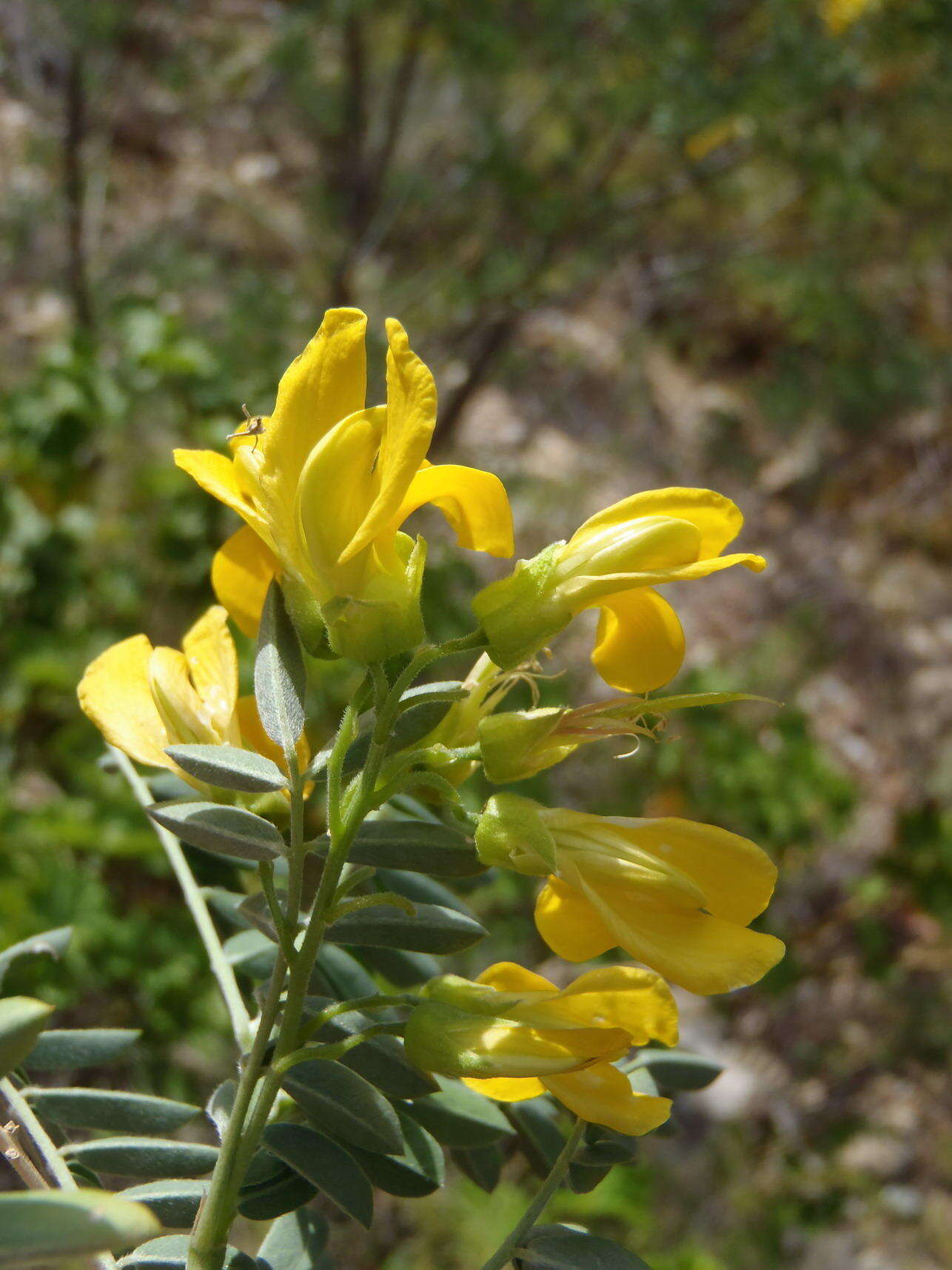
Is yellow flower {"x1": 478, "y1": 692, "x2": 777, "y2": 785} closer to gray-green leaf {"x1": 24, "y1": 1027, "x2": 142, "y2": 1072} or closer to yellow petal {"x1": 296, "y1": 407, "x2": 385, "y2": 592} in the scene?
yellow petal {"x1": 296, "y1": 407, "x2": 385, "y2": 592}

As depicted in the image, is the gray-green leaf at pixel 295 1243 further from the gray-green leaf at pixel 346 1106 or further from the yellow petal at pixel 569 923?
the yellow petal at pixel 569 923

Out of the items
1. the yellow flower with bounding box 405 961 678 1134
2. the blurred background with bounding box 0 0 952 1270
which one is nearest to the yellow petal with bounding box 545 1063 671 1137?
the yellow flower with bounding box 405 961 678 1134

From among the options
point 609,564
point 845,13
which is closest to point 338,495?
point 609,564

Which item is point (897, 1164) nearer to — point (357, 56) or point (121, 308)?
point (121, 308)

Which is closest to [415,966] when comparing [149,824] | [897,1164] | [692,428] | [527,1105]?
[527,1105]

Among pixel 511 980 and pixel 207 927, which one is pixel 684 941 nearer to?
pixel 511 980

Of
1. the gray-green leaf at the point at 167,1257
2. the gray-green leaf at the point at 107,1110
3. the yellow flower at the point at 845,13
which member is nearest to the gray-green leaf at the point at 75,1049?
the gray-green leaf at the point at 107,1110
